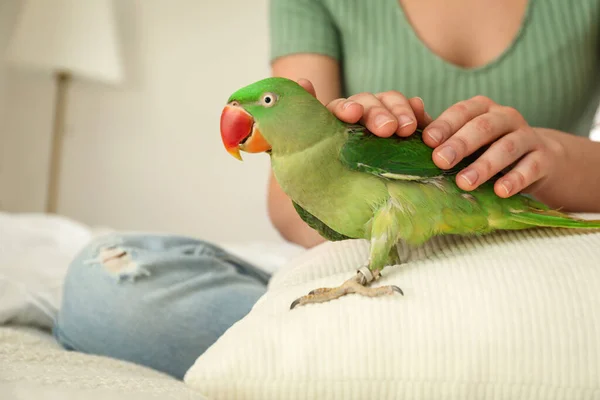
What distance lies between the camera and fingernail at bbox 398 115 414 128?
460 millimetres

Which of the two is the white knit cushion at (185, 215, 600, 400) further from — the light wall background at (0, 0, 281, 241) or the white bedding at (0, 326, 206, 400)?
the light wall background at (0, 0, 281, 241)

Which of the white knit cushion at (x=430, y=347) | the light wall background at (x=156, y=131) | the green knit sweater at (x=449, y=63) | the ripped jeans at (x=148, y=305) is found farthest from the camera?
the light wall background at (x=156, y=131)

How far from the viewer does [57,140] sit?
2162mm

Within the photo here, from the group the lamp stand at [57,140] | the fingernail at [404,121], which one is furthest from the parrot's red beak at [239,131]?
the lamp stand at [57,140]

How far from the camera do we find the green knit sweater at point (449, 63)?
838mm

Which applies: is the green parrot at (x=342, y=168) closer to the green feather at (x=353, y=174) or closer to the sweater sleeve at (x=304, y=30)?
the green feather at (x=353, y=174)

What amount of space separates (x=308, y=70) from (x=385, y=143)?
409 millimetres

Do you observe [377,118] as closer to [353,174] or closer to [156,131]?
[353,174]

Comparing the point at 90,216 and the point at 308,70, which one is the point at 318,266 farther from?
the point at 90,216

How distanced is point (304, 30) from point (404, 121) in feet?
1.48

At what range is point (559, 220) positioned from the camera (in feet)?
1.52

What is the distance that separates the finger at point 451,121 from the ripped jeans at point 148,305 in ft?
0.90

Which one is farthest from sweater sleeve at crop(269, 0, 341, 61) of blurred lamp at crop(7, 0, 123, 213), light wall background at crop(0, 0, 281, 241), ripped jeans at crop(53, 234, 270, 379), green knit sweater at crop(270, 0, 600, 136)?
blurred lamp at crop(7, 0, 123, 213)

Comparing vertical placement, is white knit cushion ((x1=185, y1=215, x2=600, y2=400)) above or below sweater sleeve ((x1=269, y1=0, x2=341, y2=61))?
below
